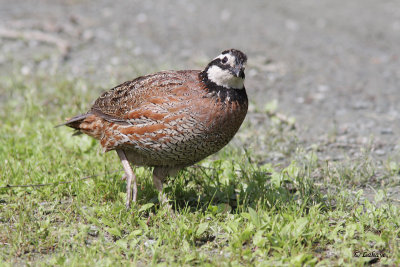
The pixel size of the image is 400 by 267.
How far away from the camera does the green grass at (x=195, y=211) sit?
384cm

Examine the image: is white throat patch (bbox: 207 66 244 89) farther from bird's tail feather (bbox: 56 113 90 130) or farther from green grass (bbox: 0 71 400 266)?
bird's tail feather (bbox: 56 113 90 130)

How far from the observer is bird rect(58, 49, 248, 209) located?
427 centimetres

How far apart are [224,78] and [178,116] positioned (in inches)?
20.0

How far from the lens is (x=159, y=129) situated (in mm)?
4305

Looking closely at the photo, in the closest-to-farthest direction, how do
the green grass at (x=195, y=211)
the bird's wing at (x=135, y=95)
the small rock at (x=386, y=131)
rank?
the green grass at (x=195, y=211) < the bird's wing at (x=135, y=95) < the small rock at (x=386, y=131)

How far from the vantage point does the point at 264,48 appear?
32.1 ft

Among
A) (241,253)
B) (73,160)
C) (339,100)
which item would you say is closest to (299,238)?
(241,253)

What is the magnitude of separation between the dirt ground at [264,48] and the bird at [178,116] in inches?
73.7

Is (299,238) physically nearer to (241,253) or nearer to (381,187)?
(241,253)

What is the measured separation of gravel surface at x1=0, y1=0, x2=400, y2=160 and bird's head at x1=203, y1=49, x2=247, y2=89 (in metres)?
2.01

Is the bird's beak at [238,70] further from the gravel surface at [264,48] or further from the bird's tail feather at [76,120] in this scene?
the gravel surface at [264,48]

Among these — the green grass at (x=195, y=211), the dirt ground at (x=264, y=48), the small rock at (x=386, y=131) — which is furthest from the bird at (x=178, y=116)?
the small rock at (x=386, y=131)

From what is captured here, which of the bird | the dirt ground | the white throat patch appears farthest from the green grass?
the dirt ground

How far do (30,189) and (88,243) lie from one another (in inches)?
42.4
